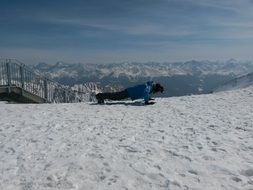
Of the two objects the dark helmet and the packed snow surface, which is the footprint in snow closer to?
the packed snow surface

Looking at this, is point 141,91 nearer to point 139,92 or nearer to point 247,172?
point 139,92

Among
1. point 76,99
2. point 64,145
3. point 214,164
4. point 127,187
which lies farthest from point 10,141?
point 76,99

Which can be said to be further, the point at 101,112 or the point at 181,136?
the point at 101,112

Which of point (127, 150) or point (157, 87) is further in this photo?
point (157, 87)

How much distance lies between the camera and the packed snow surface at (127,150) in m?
7.93

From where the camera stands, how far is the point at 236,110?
58.5ft

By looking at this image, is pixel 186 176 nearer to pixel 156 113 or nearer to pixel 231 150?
pixel 231 150

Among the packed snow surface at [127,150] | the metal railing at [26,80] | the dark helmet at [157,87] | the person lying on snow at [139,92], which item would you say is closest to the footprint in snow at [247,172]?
the packed snow surface at [127,150]

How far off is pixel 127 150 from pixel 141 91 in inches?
423

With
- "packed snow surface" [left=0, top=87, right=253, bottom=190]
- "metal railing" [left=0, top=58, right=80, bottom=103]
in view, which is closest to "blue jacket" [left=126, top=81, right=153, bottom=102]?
"packed snow surface" [left=0, top=87, right=253, bottom=190]

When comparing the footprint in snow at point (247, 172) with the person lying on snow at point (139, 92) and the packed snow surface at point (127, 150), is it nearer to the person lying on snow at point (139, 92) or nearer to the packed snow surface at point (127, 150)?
the packed snow surface at point (127, 150)

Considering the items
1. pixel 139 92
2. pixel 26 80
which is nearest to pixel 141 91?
pixel 139 92

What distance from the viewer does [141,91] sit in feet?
68.3

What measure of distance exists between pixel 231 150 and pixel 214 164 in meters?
1.47
